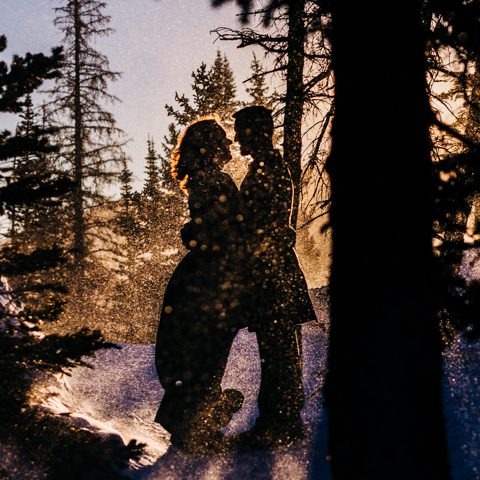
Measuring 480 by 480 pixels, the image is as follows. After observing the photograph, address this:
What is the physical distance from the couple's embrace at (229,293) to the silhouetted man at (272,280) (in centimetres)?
1

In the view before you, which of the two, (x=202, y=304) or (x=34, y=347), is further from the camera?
(x=202, y=304)

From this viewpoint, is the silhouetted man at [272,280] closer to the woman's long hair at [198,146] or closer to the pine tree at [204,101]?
the woman's long hair at [198,146]

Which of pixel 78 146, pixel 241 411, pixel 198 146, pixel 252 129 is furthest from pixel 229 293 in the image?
pixel 78 146

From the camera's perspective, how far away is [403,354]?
9.09 feet

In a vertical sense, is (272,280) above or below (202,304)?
above

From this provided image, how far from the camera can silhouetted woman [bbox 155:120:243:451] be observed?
17.4 feet

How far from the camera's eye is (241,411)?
684 centimetres

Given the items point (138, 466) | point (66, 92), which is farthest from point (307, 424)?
point (66, 92)

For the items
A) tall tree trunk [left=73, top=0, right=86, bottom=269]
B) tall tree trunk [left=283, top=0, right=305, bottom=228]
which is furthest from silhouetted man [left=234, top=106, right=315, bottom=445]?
tall tree trunk [left=73, top=0, right=86, bottom=269]

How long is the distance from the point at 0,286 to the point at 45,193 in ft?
10.3

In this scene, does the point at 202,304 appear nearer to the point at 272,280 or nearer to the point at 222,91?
the point at 272,280

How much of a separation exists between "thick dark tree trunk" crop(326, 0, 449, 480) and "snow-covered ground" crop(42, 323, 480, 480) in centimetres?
190

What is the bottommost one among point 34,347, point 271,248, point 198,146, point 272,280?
point 34,347

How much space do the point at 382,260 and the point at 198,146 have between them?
314 cm
